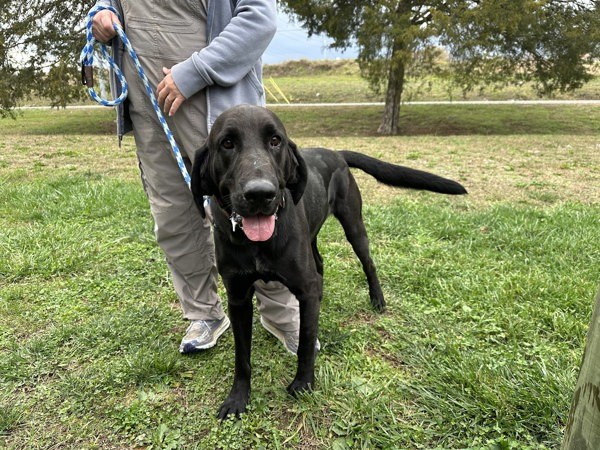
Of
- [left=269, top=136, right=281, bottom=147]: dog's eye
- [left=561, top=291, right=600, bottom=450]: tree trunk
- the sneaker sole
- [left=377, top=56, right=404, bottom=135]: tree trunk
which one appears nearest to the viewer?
[left=561, top=291, right=600, bottom=450]: tree trunk

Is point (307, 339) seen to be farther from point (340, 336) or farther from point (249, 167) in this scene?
point (249, 167)

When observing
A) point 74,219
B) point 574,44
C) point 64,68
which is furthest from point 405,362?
point 64,68

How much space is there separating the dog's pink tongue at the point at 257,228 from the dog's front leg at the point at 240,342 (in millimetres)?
371

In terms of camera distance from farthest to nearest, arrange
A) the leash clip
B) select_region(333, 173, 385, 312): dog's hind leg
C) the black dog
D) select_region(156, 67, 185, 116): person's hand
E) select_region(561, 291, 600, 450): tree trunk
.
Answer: select_region(333, 173, 385, 312): dog's hind leg, the leash clip, select_region(156, 67, 185, 116): person's hand, the black dog, select_region(561, 291, 600, 450): tree trunk

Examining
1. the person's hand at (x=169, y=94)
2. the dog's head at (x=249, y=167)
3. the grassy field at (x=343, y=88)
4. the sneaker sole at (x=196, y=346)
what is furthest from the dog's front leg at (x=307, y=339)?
the grassy field at (x=343, y=88)

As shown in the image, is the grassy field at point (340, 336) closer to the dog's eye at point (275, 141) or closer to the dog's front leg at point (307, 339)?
the dog's front leg at point (307, 339)

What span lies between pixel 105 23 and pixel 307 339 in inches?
71.3

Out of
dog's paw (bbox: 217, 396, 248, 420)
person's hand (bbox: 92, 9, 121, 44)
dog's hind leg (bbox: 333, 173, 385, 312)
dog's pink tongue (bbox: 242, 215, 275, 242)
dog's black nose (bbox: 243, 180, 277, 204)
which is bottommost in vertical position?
dog's paw (bbox: 217, 396, 248, 420)

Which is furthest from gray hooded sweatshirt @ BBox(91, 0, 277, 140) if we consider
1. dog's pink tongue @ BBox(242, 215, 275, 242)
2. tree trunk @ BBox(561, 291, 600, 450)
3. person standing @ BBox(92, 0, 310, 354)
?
tree trunk @ BBox(561, 291, 600, 450)

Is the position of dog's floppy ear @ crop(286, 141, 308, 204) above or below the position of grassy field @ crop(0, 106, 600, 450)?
above

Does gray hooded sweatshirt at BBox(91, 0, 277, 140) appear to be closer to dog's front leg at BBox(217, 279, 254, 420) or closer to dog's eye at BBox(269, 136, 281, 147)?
dog's eye at BBox(269, 136, 281, 147)

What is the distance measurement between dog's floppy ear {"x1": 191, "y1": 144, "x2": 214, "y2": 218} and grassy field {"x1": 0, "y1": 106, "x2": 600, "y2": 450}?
3.40ft

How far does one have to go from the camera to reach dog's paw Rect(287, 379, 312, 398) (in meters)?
2.30

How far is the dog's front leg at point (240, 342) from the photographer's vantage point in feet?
7.21
